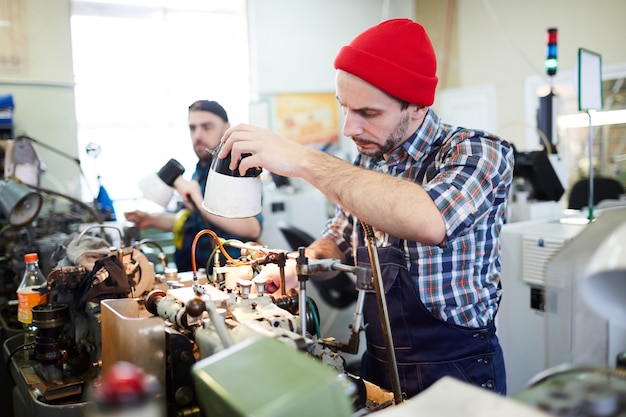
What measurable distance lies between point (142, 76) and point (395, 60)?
3848mm

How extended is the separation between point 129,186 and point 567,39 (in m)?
4.02

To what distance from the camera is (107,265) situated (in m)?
1.45

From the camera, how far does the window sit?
4.42m

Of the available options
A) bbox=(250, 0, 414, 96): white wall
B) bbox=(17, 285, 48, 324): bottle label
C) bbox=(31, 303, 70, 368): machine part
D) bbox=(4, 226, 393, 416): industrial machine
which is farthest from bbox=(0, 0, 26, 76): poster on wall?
bbox=(31, 303, 70, 368): machine part

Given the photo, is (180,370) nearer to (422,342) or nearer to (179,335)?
(179,335)

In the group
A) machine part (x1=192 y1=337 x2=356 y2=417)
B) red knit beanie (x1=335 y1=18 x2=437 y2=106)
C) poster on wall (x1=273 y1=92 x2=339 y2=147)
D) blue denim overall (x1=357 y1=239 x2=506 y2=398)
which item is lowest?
blue denim overall (x1=357 y1=239 x2=506 y2=398)

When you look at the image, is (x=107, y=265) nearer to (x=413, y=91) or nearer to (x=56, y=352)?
(x=56, y=352)

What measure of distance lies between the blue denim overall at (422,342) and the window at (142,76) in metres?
3.36

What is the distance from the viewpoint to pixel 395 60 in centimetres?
126

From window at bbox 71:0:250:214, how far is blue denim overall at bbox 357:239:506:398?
3356 millimetres

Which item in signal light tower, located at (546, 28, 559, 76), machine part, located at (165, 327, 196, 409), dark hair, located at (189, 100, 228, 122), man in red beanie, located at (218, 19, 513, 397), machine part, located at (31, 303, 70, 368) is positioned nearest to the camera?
machine part, located at (165, 327, 196, 409)

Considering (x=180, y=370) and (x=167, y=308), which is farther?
(x=167, y=308)

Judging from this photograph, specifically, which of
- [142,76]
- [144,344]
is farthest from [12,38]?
[144,344]

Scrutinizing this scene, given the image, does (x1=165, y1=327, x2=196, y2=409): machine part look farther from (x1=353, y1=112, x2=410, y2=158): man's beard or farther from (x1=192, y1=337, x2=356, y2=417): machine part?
(x1=353, y1=112, x2=410, y2=158): man's beard
